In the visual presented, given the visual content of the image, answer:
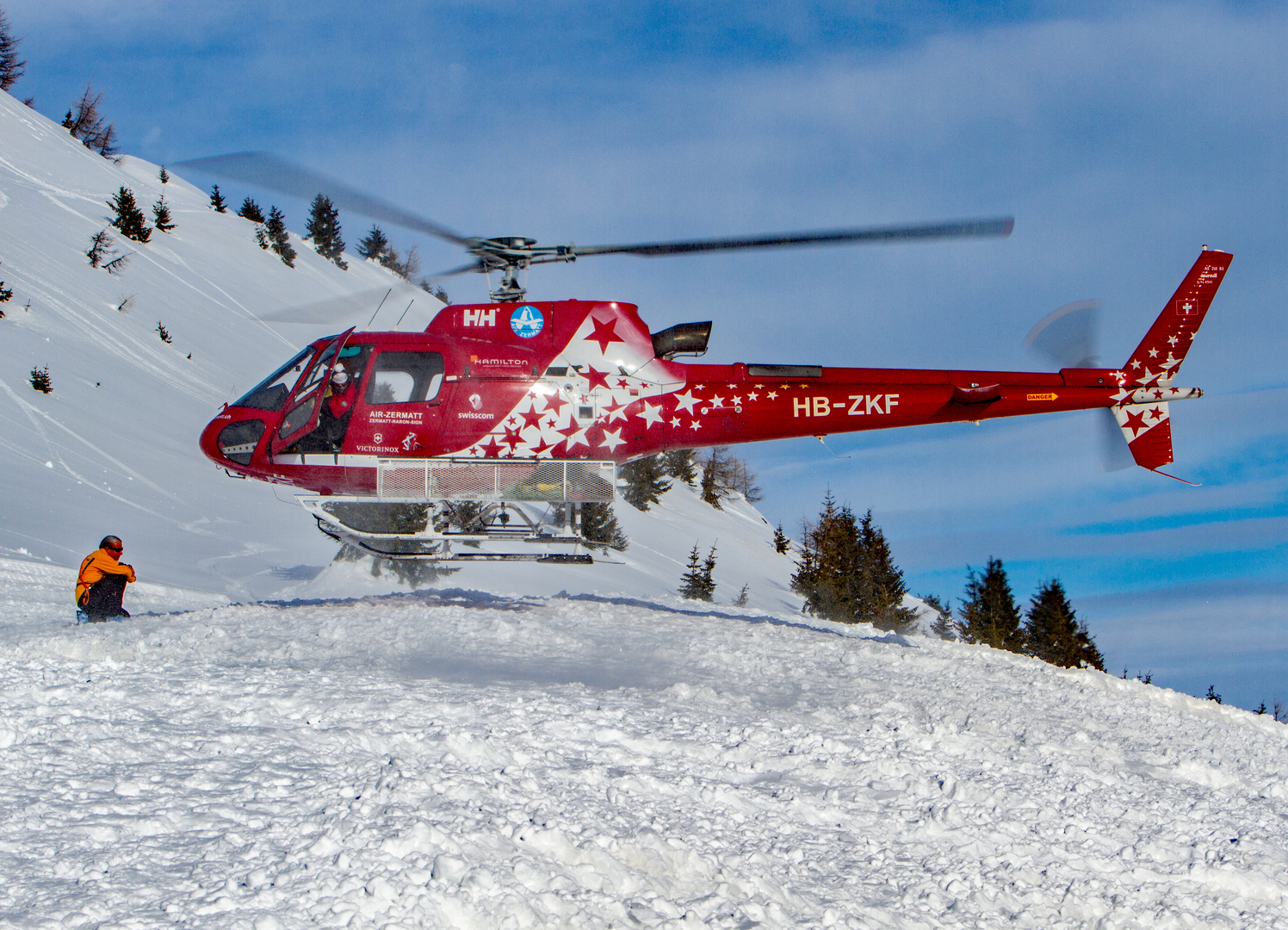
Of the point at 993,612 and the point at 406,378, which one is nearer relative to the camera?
the point at 406,378

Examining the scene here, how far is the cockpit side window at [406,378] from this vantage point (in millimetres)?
11555

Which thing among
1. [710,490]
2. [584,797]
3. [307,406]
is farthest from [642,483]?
[584,797]

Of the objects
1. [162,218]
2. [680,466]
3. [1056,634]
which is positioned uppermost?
[162,218]

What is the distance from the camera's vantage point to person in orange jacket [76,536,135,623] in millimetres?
10578

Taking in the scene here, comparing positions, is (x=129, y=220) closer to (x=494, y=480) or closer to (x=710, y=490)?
(x=710, y=490)

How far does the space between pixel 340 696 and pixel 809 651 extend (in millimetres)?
5855

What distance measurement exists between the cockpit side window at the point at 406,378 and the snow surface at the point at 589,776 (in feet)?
8.75

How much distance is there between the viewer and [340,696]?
663 centimetres

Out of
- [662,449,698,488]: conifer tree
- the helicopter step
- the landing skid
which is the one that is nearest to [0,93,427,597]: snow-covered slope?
the helicopter step

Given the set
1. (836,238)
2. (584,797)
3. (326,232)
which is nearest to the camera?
(584,797)

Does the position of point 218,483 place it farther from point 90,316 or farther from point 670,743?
point 670,743

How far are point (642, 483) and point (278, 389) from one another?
29.9 meters

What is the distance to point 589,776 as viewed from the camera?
5324mm

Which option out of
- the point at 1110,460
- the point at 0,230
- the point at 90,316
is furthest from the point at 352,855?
the point at 0,230
